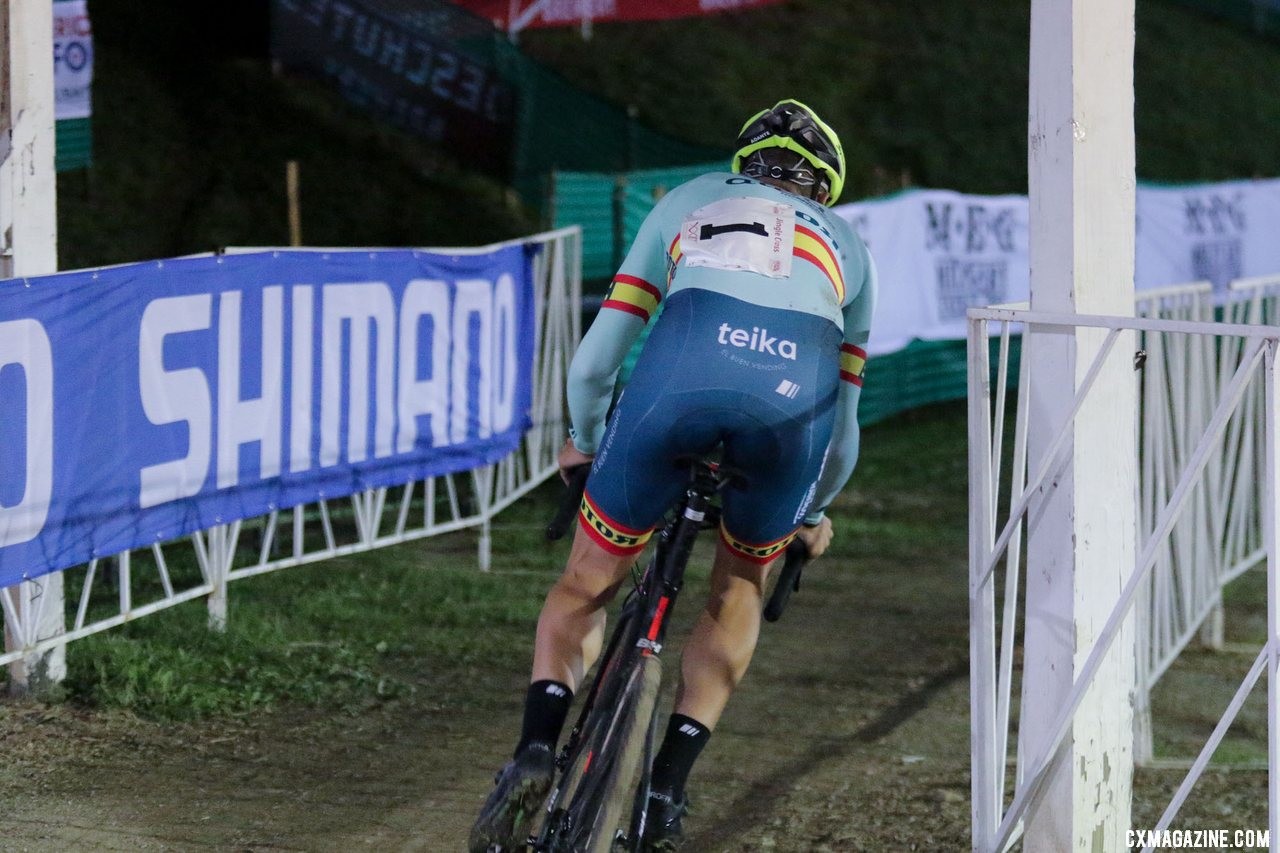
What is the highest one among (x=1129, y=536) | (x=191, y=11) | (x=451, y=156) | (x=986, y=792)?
(x=191, y=11)

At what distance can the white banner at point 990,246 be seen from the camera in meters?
12.7

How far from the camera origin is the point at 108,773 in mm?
4934

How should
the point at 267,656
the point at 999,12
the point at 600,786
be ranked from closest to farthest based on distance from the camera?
the point at 600,786 → the point at 267,656 → the point at 999,12

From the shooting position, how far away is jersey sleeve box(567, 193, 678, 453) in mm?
3781

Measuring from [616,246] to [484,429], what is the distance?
12.1 feet

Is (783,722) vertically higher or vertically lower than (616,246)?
lower

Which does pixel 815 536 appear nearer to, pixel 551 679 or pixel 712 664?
pixel 712 664

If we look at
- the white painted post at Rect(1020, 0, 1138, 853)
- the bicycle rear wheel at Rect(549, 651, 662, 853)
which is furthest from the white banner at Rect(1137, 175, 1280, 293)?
the bicycle rear wheel at Rect(549, 651, 662, 853)

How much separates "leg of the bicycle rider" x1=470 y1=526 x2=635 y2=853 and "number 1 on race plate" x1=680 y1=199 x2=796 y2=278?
726 mm

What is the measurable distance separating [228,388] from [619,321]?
2.50 meters

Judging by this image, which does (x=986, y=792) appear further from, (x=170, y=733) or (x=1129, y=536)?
(x=170, y=733)

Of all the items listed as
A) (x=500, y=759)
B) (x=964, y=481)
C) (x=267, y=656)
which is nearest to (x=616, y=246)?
(x=964, y=481)

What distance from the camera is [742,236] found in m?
3.69

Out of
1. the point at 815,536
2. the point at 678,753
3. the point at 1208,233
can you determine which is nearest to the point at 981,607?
the point at 815,536
